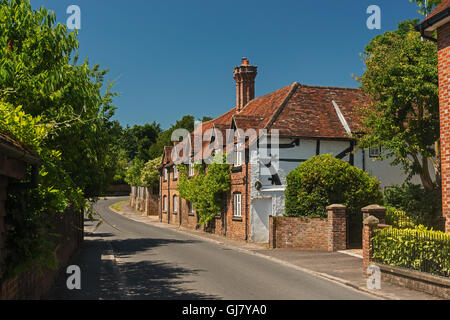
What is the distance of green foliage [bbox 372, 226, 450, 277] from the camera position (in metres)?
10.8

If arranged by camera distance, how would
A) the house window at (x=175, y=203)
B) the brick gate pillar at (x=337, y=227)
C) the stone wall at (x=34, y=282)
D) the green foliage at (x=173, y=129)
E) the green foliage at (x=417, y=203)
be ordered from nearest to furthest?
1. the stone wall at (x=34, y=282)
2. the brick gate pillar at (x=337, y=227)
3. the green foliage at (x=417, y=203)
4. the house window at (x=175, y=203)
5. the green foliage at (x=173, y=129)

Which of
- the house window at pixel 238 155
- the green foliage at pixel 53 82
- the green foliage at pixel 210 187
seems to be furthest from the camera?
the green foliage at pixel 210 187

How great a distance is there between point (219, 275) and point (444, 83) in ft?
29.9

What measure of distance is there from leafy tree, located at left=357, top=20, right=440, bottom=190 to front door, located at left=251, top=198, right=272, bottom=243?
6.55m

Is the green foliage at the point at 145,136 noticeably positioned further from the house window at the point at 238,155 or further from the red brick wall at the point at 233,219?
the house window at the point at 238,155

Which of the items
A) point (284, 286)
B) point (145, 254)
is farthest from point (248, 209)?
point (284, 286)

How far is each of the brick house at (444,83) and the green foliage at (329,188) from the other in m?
7.02

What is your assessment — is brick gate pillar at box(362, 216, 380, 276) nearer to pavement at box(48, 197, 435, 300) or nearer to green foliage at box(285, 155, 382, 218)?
pavement at box(48, 197, 435, 300)

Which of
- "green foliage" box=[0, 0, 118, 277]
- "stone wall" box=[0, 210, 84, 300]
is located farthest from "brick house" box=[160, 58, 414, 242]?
"green foliage" box=[0, 0, 118, 277]

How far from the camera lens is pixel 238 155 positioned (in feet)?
85.8

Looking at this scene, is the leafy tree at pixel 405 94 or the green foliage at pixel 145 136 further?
the green foliage at pixel 145 136

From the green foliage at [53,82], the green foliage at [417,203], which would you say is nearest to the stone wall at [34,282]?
the green foliage at [53,82]

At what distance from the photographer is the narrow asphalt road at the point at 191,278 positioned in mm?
11031

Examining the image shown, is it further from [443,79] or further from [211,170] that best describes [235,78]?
[443,79]
